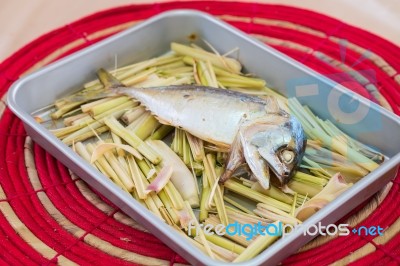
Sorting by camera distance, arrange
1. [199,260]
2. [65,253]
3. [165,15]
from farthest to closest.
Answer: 1. [165,15]
2. [65,253]
3. [199,260]

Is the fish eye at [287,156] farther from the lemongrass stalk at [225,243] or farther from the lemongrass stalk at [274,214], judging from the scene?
the lemongrass stalk at [225,243]

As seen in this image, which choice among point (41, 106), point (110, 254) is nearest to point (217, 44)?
point (41, 106)

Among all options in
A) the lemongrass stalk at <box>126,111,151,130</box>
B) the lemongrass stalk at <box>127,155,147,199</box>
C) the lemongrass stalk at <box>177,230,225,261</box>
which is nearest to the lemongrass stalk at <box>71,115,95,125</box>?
the lemongrass stalk at <box>126,111,151,130</box>

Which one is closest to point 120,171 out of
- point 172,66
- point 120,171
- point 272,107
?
point 120,171

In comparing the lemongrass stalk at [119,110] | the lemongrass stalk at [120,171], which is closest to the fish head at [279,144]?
the lemongrass stalk at [120,171]

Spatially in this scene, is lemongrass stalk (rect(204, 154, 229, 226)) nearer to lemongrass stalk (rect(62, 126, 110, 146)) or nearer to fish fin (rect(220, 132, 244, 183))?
fish fin (rect(220, 132, 244, 183))

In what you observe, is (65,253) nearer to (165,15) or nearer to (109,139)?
(109,139)

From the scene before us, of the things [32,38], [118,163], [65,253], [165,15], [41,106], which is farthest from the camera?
[32,38]
